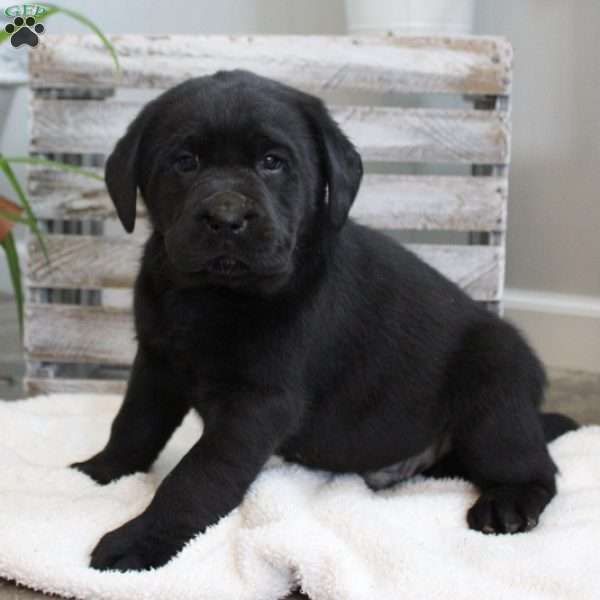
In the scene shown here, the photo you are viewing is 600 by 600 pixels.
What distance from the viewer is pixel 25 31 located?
2436 millimetres

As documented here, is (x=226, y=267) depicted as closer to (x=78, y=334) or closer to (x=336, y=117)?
(x=336, y=117)

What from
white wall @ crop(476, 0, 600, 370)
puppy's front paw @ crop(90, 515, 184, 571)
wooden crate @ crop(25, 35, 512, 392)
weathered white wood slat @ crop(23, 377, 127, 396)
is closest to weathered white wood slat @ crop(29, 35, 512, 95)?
wooden crate @ crop(25, 35, 512, 392)

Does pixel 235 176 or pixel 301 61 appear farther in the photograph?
pixel 301 61

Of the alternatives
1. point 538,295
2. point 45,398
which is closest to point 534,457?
point 45,398

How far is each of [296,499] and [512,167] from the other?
1.86 m

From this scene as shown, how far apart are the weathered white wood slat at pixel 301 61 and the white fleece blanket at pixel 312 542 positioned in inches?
42.6

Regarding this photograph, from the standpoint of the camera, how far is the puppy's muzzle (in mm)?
1432

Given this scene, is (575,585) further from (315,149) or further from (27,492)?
(27,492)

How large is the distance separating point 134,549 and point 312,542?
260mm

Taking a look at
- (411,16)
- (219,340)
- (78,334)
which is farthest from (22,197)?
(411,16)

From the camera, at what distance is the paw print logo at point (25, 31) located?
7.73 feet

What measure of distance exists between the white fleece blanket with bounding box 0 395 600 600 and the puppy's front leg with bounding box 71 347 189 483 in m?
0.04

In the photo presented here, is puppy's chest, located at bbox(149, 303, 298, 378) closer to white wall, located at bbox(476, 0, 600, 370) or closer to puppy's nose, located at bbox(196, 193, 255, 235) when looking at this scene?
puppy's nose, located at bbox(196, 193, 255, 235)

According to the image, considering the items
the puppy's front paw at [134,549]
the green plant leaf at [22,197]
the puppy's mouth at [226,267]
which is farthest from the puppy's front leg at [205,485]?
the green plant leaf at [22,197]
